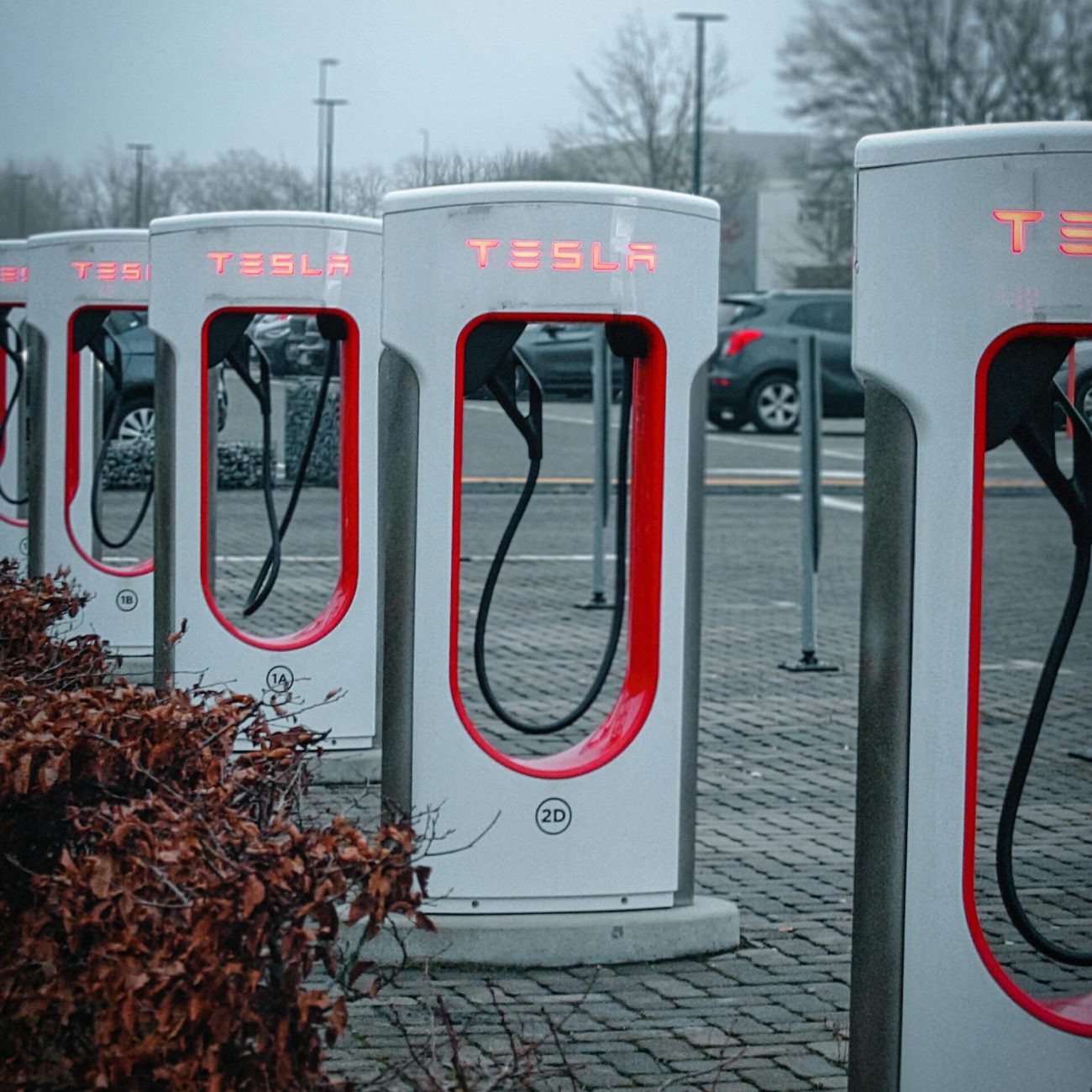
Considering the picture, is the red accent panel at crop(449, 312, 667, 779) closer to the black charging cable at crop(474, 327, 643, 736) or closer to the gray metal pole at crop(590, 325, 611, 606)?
the black charging cable at crop(474, 327, 643, 736)

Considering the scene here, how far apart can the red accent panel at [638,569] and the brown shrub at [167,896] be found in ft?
4.55

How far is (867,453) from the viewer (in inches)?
137

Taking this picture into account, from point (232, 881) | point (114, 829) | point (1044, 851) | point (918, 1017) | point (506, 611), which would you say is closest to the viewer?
point (232, 881)

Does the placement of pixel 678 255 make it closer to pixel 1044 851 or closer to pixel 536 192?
pixel 536 192

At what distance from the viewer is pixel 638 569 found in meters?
5.24

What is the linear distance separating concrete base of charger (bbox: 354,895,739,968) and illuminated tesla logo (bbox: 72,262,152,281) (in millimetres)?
4544

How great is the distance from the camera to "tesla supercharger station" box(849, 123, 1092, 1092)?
10.8ft

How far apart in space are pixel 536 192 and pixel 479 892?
1783mm

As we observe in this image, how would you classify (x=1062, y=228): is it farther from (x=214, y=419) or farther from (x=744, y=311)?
(x=744, y=311)

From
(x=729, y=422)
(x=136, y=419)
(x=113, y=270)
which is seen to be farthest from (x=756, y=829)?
(x=729, y=422)

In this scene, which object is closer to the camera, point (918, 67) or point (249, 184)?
point (249, 184)

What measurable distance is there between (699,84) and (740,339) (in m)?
12.8

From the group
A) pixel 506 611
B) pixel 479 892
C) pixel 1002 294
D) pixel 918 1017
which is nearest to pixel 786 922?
pixel 479 892

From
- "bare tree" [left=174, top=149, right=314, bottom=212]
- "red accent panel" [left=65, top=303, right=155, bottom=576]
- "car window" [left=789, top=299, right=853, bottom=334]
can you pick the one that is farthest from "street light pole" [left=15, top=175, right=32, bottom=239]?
"car window" [left=789, top=299, right=853, bottom=334]
